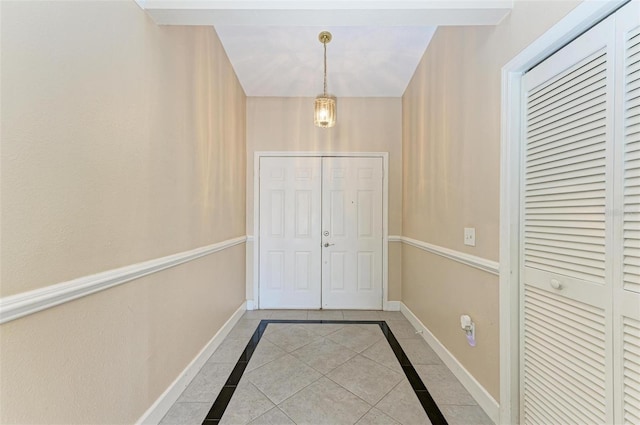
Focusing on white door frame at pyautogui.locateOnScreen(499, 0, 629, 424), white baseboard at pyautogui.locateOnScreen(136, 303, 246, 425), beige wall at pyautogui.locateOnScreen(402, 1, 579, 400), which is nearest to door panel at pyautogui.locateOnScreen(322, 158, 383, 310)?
beige wall at pyautogui.locateOnScreen(402, 1, 579, 400)

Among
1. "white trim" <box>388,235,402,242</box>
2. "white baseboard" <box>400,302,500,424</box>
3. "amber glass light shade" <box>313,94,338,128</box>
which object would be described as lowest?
"white baseboard" <box>400,302,500,424</box>

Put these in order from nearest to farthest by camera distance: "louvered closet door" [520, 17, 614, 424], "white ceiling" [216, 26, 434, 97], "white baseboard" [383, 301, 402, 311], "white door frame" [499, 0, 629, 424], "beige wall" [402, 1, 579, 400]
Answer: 1. "louvered closet door" [520, 17, 614, 424]
2. "white door frame" [499, 0, 629, 424]
3. "beige wall" [402, 1, 579, 400]
4. "white ceiling" [216, 26, 434, 97]
5. "white baseboard" [383, 301, 402, 311]

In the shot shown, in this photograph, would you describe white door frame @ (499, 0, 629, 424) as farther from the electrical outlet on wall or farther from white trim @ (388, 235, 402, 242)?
white trim @ (388, 235, 402, 242)

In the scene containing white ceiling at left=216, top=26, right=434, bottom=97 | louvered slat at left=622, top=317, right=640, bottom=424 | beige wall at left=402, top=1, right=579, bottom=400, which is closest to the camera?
louvered slat at left=622, top=317, right=640, bottom=424

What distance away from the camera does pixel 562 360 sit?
1185 millimetres

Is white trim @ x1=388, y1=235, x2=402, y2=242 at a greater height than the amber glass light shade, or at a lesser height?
lesser

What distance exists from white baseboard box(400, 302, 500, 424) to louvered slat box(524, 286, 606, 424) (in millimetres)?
185

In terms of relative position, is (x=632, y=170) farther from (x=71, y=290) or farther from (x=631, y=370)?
(x=71, y=290)

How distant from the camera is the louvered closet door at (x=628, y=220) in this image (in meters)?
0.91

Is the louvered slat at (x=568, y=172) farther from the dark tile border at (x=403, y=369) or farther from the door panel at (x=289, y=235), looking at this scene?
the door panel at (x=289, y=235)

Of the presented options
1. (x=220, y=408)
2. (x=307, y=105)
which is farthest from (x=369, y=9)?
(x=220, y=408)

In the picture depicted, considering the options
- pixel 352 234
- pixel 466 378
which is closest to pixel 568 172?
pixel 466 378

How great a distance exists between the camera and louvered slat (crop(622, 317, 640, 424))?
90cm

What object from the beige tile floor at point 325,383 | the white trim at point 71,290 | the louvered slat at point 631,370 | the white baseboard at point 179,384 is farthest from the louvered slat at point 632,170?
the white baseboard at point 179,384
